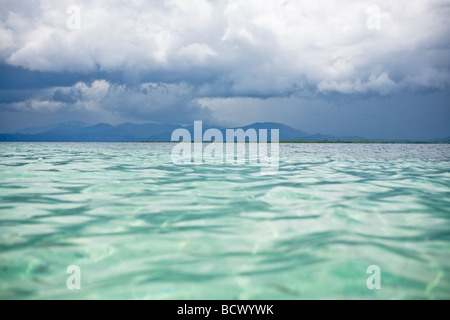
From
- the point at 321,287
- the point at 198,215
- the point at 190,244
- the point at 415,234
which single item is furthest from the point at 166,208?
the point at 415,234

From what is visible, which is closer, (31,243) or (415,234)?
(31,243)

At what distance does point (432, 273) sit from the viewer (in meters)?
3.61

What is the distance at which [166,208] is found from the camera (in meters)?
6.71

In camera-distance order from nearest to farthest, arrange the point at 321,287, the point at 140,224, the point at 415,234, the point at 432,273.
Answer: the point at 321,287 → the point at 432,273 → the point at 415,234 → the point at 140,224

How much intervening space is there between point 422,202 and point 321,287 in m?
5.36

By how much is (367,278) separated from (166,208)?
4233mm

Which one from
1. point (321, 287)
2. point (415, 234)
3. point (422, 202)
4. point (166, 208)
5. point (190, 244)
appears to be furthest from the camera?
point (422, 202)

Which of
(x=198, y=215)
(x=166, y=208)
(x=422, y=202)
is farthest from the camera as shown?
(x=422, y=202)

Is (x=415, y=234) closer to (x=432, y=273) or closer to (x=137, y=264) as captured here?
(x=432, y=273)
